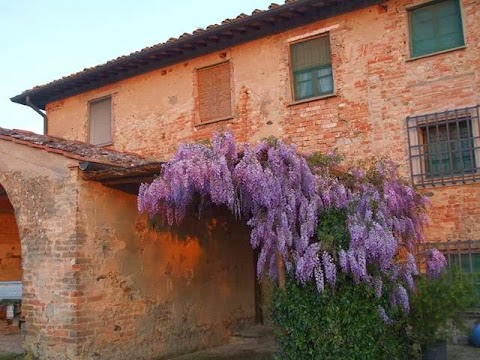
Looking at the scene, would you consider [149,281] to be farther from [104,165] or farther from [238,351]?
[238,351]

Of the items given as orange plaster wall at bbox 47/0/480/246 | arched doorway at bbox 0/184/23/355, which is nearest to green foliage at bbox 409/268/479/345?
orange plaster wall at bbox 47/0/480/246

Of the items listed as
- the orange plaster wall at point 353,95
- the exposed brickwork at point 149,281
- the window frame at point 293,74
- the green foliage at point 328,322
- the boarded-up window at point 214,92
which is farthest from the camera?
the boarded-up window at point 214,92

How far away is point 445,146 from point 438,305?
3.40 metres

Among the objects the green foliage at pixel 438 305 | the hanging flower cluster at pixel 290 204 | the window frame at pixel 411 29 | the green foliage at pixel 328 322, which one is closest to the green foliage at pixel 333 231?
the hanging flower cluster at pixel 290 204

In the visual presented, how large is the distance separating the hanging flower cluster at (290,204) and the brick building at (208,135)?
52cm

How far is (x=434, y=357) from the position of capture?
20.6ft

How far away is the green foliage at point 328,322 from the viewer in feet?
17.4

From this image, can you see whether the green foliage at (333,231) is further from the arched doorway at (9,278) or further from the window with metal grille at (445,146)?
the arched doorway at (9,278)

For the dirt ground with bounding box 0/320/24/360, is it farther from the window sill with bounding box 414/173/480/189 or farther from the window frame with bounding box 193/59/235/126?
the window sill with bounding box 414/173/480/189

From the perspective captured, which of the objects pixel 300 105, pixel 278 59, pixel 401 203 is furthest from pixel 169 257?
pixel 278 59

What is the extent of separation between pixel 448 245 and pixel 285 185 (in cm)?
402

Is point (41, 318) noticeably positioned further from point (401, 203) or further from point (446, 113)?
point (446, 113)

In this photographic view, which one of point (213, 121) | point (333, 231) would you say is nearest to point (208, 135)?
point (213, 121)

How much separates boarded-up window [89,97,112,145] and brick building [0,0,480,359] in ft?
0.13
